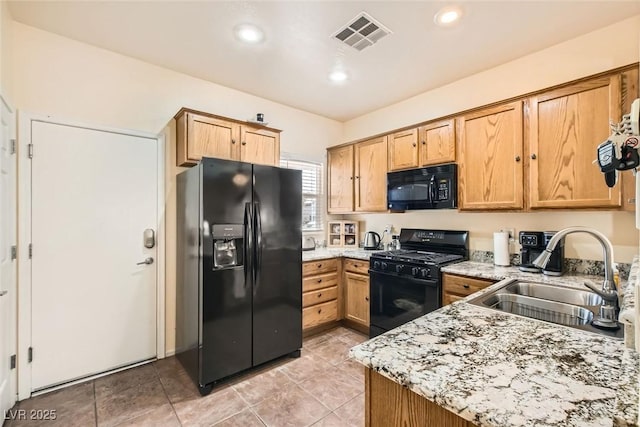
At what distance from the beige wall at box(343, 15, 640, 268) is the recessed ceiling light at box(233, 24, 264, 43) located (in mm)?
1985

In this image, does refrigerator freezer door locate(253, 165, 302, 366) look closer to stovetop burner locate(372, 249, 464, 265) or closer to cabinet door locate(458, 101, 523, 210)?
stovetop burner locate(372, 249, 464, 265)

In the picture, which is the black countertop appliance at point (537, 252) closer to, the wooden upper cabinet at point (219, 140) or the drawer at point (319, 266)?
the drawer at point (319, 266)

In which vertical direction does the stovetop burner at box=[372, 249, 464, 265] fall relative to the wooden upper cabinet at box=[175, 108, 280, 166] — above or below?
below


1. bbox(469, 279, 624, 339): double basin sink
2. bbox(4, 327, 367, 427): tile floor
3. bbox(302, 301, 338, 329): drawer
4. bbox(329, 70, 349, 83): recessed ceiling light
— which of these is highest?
bbox(329, 70, 349, 83): recessed ceiling light

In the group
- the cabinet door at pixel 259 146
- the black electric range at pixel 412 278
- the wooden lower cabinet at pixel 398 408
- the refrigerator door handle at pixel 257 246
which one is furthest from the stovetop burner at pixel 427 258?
Result: the wooden lower cabinet at pixel 398 408

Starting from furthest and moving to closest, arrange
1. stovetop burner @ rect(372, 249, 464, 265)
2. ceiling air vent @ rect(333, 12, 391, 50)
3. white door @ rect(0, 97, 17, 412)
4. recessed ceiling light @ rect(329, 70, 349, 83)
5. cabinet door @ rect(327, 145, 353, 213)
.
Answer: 1. cabinet door @ rect(327, 145, 353, 213)
2. recessed ceiling light @ rect(329, 70, 349, 83)
3. stovetop burner @ rect(372, 249, 464, 265)
4. ceiling air vent @ rect(333, 12, 391, 50)
5. white door @ rect(0, 97, 17, 412)

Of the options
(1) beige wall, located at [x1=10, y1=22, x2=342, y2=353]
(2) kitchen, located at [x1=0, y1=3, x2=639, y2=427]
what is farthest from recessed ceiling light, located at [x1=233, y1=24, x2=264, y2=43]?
(1) beige wall, located at [x1=10, y1=22, x2=342, y2=353]

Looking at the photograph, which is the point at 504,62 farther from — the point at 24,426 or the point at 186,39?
the point at 24,426

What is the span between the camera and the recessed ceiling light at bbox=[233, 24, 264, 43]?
2.15 m

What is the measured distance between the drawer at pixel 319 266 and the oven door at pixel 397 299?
0.49m

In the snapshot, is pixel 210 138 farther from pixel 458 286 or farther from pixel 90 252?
pixel 458 286

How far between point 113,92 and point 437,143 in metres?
3.00

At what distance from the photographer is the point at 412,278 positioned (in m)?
2.61

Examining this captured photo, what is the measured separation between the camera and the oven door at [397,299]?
97.9 inches
